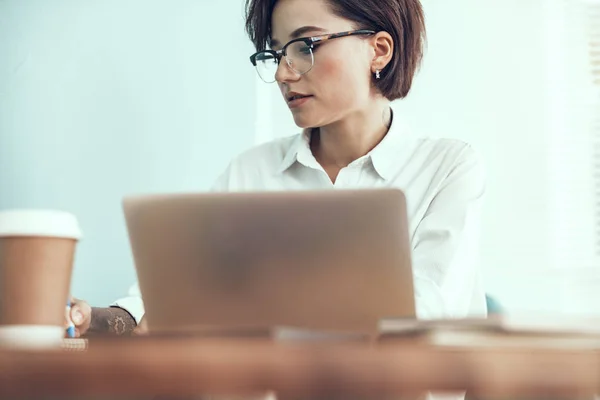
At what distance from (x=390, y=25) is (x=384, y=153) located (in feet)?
1.16

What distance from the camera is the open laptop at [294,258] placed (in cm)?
84

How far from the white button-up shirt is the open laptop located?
559mm

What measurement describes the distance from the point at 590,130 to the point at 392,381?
2579 millimetres

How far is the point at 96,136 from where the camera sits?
8.93ft

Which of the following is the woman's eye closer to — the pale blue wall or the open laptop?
the pale blue wall

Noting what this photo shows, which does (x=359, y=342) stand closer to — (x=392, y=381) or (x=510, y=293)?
(x=392, y=381)

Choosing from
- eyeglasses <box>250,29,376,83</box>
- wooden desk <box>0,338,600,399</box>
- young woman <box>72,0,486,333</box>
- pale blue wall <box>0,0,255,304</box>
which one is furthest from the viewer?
pale blue wall <box>0,0,255,304</box>

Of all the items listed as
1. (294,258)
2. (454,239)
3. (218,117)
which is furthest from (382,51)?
(294,258)

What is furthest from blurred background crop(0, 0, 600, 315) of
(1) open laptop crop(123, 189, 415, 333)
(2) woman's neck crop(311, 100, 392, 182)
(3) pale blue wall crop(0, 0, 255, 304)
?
(1) open laptop crop(123, 189, 415, 333)

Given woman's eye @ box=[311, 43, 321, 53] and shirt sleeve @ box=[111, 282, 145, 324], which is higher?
woman's eye @ box=[311, 43, 321, 53]

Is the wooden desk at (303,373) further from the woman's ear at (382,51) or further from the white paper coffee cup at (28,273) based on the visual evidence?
the woman's ear at (382,51)

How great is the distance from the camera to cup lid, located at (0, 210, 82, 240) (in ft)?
2.51

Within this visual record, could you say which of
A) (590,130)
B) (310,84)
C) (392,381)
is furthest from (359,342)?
(590,130)

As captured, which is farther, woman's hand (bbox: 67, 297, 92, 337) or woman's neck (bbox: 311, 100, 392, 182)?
woman's neck (bbox: 311, 100, 392, 182)
